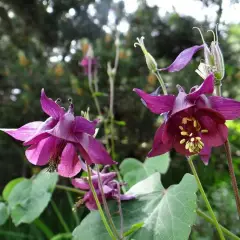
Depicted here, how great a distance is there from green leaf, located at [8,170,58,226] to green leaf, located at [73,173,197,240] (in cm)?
43

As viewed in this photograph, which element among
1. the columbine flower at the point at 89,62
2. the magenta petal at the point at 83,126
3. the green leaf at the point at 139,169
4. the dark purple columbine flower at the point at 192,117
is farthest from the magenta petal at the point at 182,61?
the columbine flower at the point at 89,62

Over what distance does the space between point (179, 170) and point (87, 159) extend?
3.58 feet

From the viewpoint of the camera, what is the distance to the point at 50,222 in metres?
1.63

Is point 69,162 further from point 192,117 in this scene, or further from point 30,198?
point 30,198

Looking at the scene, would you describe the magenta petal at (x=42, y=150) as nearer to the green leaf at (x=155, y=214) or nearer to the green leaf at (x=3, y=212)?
the green leaf at (x=155, y=214)

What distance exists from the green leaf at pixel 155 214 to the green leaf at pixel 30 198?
17.1 inches

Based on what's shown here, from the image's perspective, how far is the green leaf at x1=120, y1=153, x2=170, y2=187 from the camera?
1.00 m

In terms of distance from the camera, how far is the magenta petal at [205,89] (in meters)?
0.48

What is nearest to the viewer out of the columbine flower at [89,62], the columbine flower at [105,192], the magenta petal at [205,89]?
the magenta petal at [205,89]

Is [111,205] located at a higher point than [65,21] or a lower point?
higher

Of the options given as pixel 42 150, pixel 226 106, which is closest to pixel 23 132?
pixel 42 150

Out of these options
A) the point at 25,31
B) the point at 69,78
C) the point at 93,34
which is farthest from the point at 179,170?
the point at 25,31

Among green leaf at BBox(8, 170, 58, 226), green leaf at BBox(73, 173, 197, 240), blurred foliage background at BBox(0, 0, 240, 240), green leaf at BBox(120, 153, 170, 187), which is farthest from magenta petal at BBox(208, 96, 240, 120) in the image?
blurred foliage background at BBox(0, 0, 240, 240)

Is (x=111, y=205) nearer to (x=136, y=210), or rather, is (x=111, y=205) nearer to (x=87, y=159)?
(x=136, y=210)
